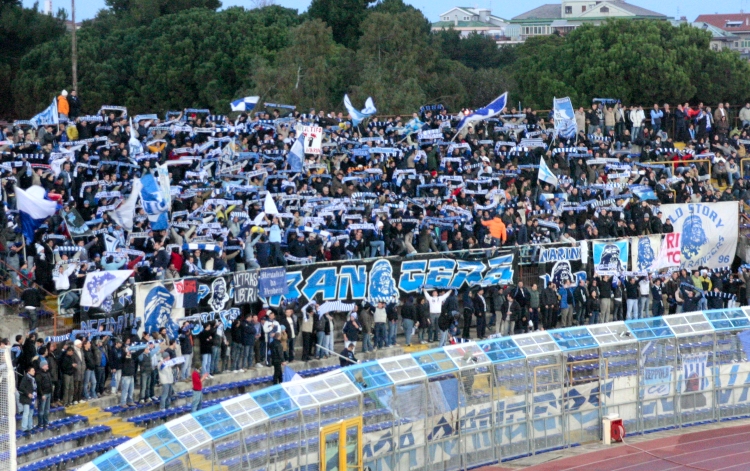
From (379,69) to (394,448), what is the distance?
4116 cm

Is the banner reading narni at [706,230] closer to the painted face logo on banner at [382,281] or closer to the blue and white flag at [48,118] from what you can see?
the painted face logo on banner at [382,281]

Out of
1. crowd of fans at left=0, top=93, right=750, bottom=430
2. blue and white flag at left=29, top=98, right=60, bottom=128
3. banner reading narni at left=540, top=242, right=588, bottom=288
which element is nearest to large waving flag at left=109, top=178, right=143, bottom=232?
crowd of fans at left=0, top=93, right=750, bottom=430

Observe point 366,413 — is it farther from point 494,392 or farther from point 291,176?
point 291,176

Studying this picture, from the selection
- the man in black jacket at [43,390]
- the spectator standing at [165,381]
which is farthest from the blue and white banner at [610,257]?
the man in black jacket at [43,390]

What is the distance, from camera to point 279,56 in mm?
62062

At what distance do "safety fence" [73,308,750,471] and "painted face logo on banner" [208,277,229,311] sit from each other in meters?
5.94

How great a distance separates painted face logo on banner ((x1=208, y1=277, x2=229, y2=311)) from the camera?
27.8m

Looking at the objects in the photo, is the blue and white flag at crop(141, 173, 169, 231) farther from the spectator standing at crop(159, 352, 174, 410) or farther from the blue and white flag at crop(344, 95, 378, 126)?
the blue and white flag at crop(344, 95, 378, 126)

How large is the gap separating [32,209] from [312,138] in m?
9.02

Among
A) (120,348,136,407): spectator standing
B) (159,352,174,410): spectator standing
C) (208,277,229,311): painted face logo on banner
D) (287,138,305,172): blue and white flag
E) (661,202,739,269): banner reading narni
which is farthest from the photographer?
(661,202,739,269): banner reading narni

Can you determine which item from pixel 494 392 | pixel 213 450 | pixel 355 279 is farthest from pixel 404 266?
pixel 213 450

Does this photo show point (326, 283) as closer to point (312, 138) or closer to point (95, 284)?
point (312, 138)

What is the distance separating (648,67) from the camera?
6103 cm

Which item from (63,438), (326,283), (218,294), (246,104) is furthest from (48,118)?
(63,438)
